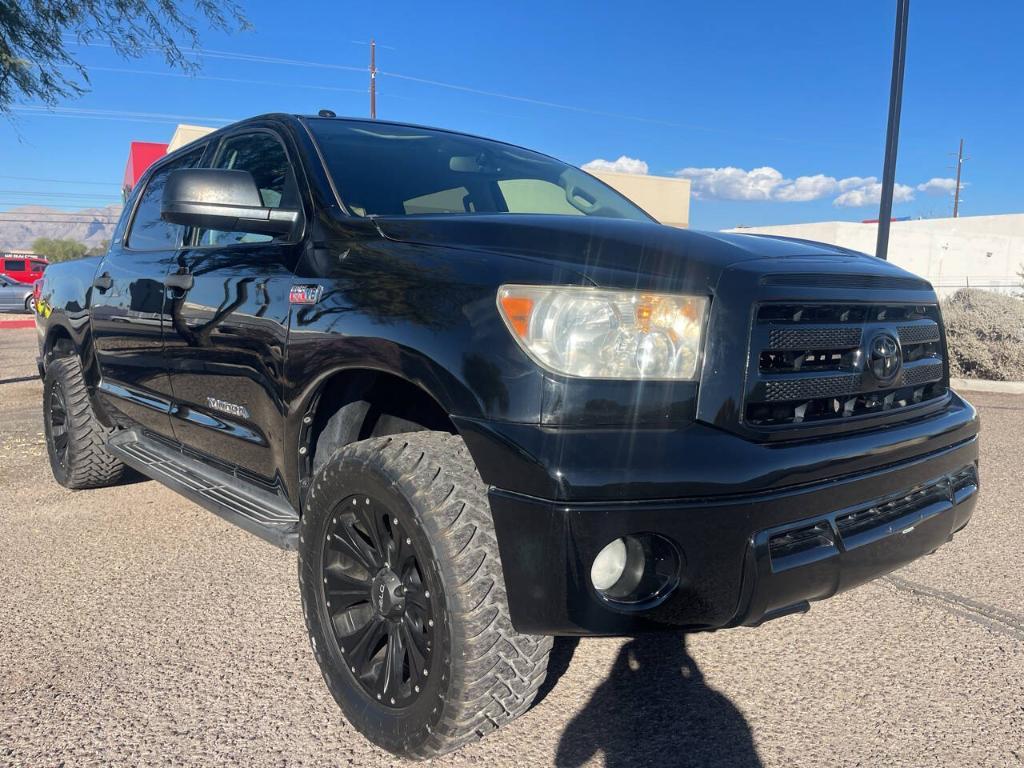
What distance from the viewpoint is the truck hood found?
6.49 feet

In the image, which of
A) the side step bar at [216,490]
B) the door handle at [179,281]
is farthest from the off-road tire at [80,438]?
the door handle at [179,281]

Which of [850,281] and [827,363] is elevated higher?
[850,281]

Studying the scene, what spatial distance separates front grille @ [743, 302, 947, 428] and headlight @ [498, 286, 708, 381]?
0.58ft

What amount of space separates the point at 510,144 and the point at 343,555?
226cm

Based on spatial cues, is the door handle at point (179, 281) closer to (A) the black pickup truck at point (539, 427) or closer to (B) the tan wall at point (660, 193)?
(A) the black pickup truck at point (539, 427)

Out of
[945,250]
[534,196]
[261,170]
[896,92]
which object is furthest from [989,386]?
[945,250]

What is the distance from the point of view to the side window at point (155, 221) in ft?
12.8

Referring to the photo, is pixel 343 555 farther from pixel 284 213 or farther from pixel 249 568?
pixel 249 568

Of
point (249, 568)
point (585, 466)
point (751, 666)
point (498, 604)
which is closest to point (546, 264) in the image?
point (585, 466)

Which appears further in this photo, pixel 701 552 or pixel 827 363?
pixel 827 363

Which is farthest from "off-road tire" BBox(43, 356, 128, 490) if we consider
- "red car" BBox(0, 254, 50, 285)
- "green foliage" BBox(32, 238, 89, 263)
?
"green foliage" BBox(32, 238, 89, 263)

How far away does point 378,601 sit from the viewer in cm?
225

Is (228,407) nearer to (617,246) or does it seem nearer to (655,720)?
(617,246)

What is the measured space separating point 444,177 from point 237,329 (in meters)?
0.98
